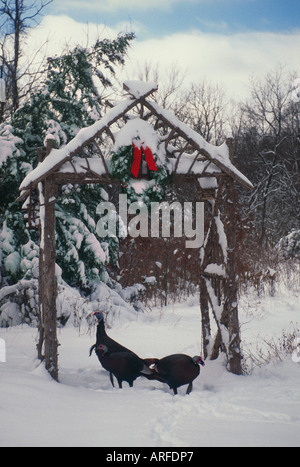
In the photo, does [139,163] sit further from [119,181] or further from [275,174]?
[275,174]

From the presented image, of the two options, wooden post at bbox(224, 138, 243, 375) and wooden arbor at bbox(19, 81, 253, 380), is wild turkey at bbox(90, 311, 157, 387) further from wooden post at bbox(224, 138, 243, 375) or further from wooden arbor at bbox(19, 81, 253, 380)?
wooden post at bbox(224, 138, 243, 375)

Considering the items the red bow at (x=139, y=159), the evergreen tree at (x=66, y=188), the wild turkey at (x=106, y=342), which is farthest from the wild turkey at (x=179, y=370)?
the evergreen tree at (x=66, y=188)

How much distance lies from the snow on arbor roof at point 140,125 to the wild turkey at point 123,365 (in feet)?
7.65

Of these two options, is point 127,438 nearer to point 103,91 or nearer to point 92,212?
point 92,212

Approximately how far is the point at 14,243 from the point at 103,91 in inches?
278

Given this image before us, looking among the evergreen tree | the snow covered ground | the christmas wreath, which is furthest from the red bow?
the evergreen tree

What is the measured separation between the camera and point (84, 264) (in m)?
11.2

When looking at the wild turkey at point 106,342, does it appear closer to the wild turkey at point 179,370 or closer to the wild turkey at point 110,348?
the wild turkey at point 110,348

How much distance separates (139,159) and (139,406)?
2.88 meters

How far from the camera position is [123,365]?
5.98 metres

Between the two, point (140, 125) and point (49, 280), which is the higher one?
point (140, 125)

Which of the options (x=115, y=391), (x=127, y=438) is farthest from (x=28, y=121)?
(x=127, y=438)

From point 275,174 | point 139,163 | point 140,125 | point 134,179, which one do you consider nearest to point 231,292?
point 134,179

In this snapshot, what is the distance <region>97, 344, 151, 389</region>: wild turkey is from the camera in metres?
5.98
